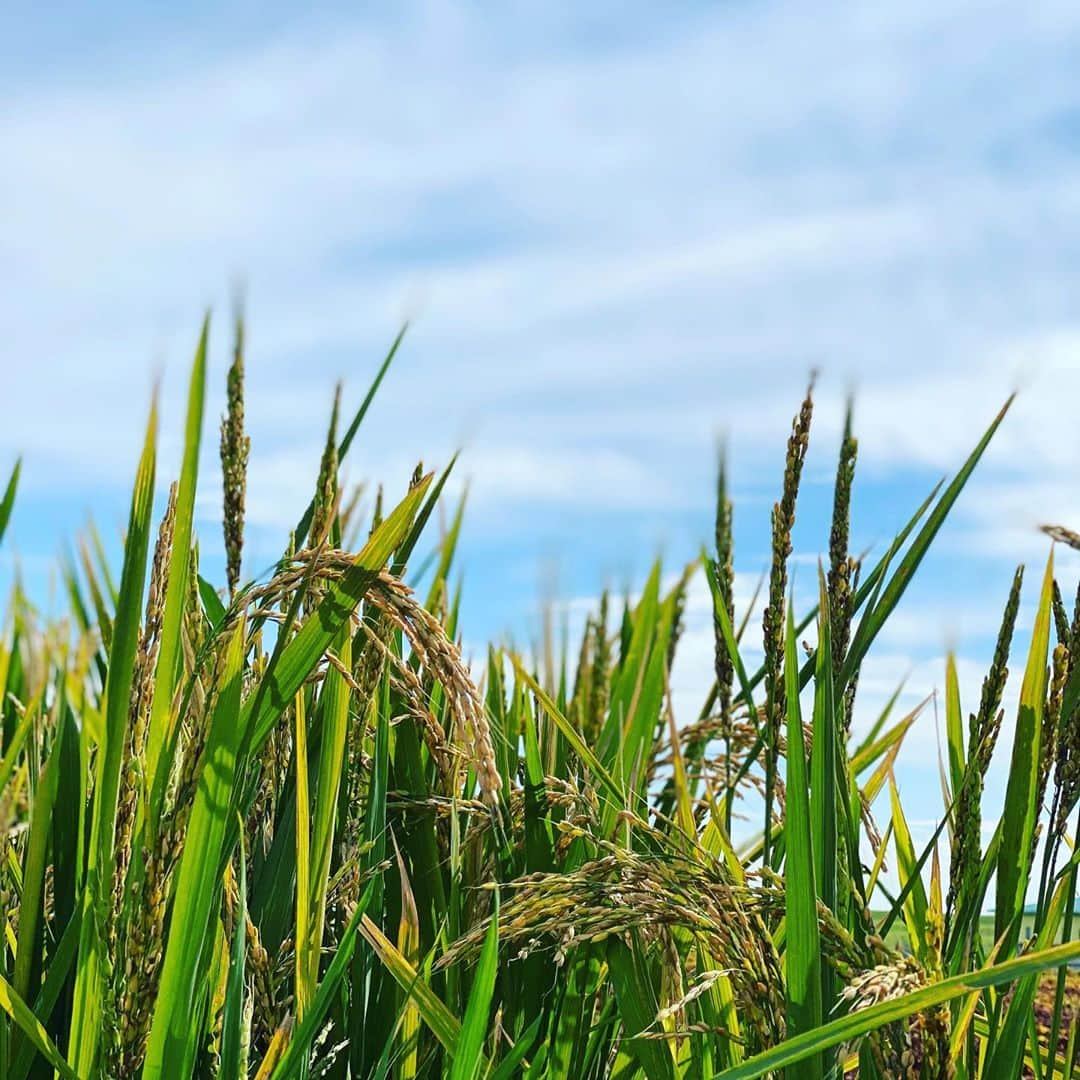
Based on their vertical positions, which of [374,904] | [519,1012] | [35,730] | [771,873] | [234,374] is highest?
[234,374]

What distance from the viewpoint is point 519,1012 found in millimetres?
1837

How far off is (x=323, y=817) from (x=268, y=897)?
0.27 metres

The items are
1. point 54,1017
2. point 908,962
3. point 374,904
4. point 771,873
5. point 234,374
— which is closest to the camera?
point 908,962

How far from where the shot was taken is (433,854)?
194 centimetres

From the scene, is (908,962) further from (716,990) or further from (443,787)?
(443,787)

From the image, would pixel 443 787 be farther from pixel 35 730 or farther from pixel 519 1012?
pixel 35 730

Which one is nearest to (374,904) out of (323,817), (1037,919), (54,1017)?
(323,817)

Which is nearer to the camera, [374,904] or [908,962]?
[908,962]

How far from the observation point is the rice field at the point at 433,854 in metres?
1.36

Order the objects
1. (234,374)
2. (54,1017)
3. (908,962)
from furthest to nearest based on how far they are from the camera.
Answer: (234,374) → (54,1017) → (908,962)

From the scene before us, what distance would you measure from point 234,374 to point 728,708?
105 centimetres

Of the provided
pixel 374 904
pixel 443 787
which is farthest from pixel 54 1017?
pixel 443 787

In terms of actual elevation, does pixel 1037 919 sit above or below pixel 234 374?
below

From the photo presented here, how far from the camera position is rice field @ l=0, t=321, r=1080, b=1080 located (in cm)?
136
